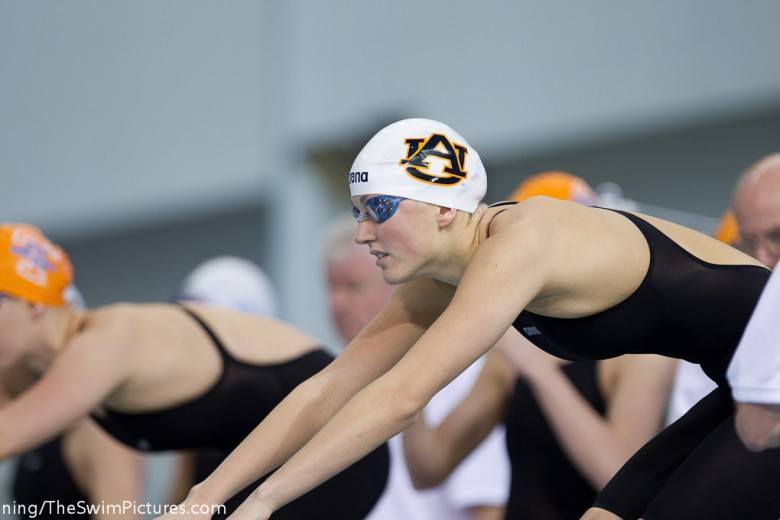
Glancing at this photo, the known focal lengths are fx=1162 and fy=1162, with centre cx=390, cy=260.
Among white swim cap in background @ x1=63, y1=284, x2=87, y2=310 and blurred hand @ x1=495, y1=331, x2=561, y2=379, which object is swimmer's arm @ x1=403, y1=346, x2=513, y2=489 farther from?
white swim cap in background @ x1=63, y1=284, x2=87, y2=310

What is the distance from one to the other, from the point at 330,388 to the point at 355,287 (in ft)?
4.89

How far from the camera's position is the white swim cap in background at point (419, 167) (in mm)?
2717

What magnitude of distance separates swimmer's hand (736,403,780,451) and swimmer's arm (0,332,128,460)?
6.92 ft

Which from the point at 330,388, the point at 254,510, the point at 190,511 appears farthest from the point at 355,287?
the point at 254,510

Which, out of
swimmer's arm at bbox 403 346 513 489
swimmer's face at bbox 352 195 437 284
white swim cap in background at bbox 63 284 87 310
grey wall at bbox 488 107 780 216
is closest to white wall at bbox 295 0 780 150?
grey wall at bbox 488 107 780 216

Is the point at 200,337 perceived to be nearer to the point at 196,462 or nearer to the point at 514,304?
the point at 196,462

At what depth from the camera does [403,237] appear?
2729mm

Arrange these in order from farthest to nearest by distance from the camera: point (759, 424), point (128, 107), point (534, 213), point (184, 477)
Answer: point (128, 107) < point (184, 477) < point (534, 213) < point (759, 424)

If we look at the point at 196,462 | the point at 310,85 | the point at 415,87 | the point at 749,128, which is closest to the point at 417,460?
the point at 196,462

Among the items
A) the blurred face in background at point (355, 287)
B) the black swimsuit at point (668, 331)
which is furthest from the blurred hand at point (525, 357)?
the black swimsuit at point (668, 331)

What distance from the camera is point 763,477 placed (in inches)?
97.7

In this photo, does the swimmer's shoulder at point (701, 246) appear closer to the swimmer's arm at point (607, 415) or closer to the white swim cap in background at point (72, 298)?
the swimmer's arm at point (607, 415)

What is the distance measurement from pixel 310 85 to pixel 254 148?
958 mm

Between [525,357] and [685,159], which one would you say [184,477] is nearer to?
[525,357]
